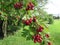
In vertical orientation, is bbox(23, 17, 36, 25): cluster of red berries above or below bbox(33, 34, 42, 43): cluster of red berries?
above

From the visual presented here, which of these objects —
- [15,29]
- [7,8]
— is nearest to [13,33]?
[15,29]

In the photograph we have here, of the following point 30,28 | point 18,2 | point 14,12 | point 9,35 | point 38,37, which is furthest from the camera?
point 9,35

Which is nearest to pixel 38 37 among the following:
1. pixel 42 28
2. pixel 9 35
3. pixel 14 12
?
pixel 42 28

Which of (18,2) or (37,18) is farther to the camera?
(18,2)

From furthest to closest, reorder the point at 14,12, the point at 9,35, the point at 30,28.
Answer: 1. the point at 9,35
2. the point at 14,12
3. the point at 30,28

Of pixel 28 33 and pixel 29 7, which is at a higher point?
pixel 29 7

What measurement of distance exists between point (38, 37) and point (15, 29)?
1825cm

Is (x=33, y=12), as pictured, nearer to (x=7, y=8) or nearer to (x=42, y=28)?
(x=42, y=28)

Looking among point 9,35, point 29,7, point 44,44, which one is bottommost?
point 9,35

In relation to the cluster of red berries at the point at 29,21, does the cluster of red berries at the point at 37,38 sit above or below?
below

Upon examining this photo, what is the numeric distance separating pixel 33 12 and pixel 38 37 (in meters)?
0.48

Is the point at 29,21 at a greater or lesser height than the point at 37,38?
greater

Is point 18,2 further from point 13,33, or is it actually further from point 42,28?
point 13,33

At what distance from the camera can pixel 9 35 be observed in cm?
1969
